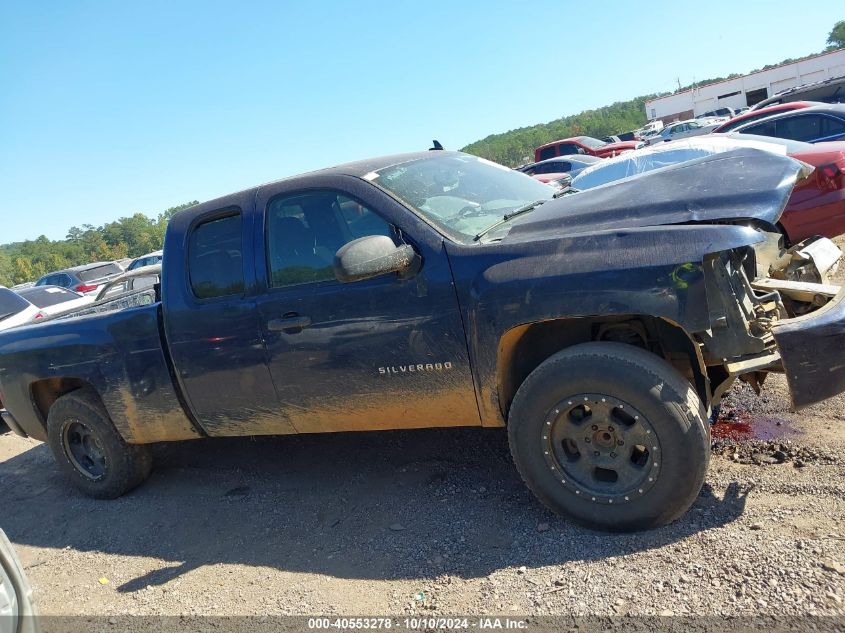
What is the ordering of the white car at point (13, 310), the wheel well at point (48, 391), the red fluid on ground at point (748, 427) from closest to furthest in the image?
the red fluid on ground at point (748, 427)
the wheel well at point (48, 391)
the white car at point (13, 310)

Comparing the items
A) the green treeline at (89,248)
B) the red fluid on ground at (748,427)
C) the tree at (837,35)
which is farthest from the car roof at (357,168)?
the tree at (837,35)

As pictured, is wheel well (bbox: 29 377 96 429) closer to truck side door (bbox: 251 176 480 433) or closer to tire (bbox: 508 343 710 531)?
truck side door (bbox: 251 176 480 433)

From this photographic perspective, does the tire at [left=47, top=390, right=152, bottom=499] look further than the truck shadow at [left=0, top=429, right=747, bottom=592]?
Yes

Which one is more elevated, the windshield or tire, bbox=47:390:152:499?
the windshield

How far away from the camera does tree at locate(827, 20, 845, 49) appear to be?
70.1 meters

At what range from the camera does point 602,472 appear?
3.14 metres

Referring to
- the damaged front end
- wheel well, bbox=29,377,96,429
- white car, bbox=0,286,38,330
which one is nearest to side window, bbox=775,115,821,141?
the damaged front end

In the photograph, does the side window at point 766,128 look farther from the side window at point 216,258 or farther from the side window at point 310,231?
the side window at point 216,258

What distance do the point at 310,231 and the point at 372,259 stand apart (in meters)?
0.77

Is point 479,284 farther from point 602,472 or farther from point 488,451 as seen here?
point 488,451

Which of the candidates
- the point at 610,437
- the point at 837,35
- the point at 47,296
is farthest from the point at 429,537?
the point at 837,35

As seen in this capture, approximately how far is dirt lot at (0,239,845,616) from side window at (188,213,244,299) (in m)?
1.47

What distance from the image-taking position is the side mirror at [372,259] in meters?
3.12

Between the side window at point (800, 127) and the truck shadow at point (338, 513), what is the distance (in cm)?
901
